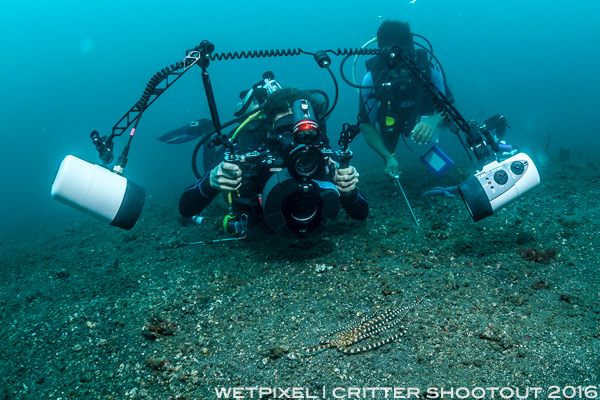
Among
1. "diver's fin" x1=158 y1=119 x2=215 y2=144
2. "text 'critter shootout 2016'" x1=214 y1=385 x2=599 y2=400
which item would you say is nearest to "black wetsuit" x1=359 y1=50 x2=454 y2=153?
"diver's fin" x1=158 y1=119 x2=215 y2=144

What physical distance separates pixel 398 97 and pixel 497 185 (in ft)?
11.8

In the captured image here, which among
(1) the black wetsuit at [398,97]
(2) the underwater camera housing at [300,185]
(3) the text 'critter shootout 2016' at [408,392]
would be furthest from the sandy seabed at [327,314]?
(1) the black wetsuit at [398,97]

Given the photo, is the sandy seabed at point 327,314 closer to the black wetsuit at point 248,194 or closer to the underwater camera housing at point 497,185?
the black wetsuit at point 248,194

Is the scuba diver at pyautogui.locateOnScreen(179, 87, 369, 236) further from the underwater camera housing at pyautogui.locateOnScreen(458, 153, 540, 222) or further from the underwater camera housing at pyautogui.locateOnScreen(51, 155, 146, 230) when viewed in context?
the underwater camera housing at pyautogui.locateOnScreen(458, 153, 540, 222)

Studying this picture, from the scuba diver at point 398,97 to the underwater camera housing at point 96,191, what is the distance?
430cm

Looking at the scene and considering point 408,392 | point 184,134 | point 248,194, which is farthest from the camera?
point 184,134

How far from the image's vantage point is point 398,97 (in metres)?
6.65

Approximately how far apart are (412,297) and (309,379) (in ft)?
4.69

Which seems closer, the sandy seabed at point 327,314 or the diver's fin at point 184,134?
the sandy seabed at point 327,314

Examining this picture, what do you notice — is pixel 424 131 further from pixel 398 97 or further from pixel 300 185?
pixel 300 185

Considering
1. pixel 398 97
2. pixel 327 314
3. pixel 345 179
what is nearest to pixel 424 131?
pixel 398 97

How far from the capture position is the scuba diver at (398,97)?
20.7 feet

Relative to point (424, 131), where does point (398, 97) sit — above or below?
above

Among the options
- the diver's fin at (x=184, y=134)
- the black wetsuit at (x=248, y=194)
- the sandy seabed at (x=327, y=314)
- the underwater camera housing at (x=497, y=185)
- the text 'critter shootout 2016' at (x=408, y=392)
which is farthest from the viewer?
the diver's fin at (x=184, y=134)
